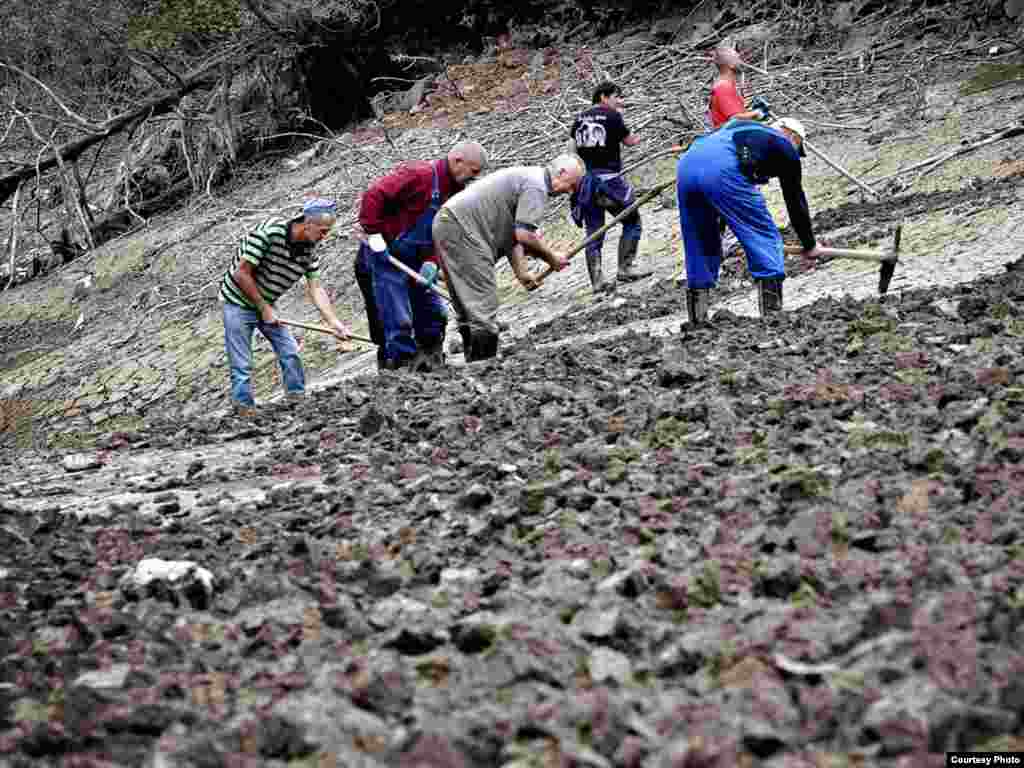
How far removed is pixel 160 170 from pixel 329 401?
47.5ft

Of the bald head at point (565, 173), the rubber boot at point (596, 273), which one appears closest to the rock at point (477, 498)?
the bald head at point (565, 173)

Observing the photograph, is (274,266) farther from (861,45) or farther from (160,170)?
(160,170)

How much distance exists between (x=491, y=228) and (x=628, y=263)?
11.0 ft

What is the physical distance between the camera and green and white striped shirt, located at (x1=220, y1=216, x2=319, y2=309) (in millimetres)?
7121

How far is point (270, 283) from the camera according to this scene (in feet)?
24.0

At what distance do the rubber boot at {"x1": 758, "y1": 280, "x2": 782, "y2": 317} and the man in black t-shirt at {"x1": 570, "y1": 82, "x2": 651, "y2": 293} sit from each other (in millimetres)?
3076

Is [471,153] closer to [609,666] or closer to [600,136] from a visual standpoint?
[600,136]

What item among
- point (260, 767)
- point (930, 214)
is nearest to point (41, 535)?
point (260, 767)

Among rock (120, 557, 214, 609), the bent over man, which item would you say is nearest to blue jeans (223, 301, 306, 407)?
the bent over man

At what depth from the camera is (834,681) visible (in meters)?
2.29

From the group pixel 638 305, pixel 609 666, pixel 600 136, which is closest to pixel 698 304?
pixel 638 305

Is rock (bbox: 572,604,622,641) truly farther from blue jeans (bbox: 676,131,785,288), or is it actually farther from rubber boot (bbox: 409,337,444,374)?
rubber boot (bbox: 409,337,444,374)

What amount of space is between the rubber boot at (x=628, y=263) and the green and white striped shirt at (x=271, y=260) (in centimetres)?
311

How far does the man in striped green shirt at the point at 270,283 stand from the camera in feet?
23.1
